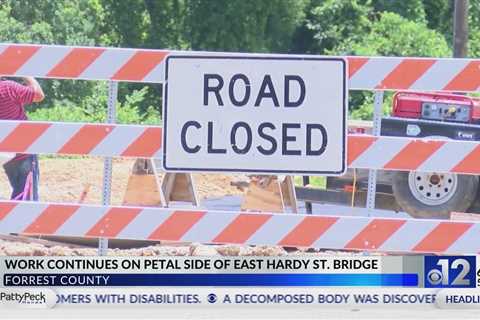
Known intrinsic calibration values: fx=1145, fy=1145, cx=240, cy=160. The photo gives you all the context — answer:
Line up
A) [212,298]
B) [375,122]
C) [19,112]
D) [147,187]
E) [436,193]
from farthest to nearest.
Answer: [436,193], [19,112], [147,187], [375,122], [212,298]

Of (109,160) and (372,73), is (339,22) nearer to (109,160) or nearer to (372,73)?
(372,73)

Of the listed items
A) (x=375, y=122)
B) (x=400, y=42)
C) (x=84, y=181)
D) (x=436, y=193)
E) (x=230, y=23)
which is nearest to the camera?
(x=375, y=122)

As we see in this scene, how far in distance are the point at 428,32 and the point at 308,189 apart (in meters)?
16.5

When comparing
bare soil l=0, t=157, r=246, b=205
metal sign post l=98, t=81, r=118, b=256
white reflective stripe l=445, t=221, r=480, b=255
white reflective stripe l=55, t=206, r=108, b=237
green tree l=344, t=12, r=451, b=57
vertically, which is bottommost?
bare soil l=0, t=157, r=246, b=205

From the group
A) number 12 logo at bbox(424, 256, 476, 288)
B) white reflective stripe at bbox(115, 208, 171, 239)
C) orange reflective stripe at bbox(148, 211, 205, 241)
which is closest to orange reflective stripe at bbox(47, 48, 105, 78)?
white reflective stripe at bbox(115, 208, 171, 239)

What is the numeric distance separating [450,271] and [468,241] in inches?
9.2

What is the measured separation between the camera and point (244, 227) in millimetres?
7254

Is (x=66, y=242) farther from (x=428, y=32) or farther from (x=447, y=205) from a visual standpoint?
(x=428, y=32)

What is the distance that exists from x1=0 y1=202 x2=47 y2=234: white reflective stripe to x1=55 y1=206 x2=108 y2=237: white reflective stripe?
0.18 metres

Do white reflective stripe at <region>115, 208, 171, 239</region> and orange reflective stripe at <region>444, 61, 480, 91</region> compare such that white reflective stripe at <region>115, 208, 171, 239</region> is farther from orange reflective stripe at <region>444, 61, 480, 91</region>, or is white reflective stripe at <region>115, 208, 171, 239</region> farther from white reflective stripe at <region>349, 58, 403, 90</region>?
orange reflective stripe at <region>444, 61, 480, 91</region>

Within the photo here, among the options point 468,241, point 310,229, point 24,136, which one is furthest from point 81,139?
point 468,241

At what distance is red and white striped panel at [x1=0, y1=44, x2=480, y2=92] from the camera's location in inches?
282

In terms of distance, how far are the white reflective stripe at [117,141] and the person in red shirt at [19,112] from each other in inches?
89.2

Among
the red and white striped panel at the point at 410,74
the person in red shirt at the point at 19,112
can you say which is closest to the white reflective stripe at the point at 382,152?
the red and white striped panel at the point at 410,74
